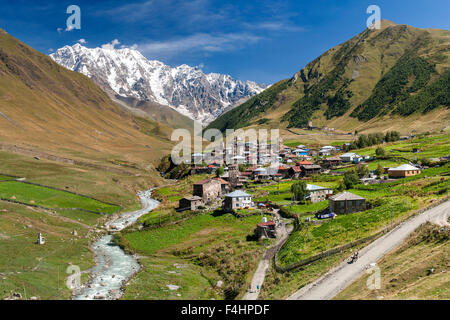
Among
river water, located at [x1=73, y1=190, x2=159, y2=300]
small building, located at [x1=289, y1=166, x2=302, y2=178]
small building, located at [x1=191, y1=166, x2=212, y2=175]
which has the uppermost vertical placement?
small building, located at [x1=191, y1=166, x2=212, y2=175]

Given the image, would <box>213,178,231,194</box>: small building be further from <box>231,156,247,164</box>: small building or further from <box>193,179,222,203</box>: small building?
<box>231,156,247,164</box>: small building

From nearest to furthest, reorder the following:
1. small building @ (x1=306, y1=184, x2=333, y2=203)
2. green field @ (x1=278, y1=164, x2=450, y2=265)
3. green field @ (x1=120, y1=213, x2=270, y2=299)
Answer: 1. green field @ (x1=120, y1=213, x2=270, y2=299)
2. green field @ (x1=278, y1=164, x2=450, y2=265)
3. small building @ (x1=306, y1=184, x2=333, y2=203)

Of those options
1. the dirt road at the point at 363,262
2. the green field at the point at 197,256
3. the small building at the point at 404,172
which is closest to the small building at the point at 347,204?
the dirt road at the point at 363,262

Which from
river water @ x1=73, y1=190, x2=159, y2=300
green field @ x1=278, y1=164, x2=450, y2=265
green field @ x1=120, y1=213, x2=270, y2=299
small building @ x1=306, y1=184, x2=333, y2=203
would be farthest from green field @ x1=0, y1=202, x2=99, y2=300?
small building @ x1=306, y1=184, x2=333, y2=203

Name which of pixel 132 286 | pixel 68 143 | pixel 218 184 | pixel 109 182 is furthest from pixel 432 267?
pixel 68 143

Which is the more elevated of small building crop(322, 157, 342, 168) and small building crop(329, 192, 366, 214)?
small building crop(322, 157, 342, 168)

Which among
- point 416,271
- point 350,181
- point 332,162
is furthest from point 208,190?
point 416,271

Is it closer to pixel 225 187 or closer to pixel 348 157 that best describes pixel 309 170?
pixel 348 157
